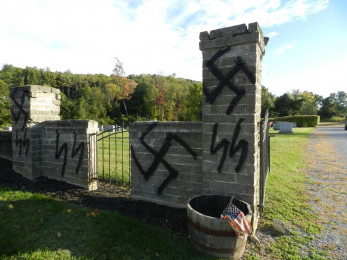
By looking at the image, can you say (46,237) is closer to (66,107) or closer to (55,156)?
(55,156)

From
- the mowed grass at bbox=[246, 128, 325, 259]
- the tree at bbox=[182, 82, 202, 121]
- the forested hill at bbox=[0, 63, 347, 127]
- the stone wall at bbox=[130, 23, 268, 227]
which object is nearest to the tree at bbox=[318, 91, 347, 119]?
the forested hill at bbox=[0, 63, 347, 127]

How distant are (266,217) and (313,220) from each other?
0.75m

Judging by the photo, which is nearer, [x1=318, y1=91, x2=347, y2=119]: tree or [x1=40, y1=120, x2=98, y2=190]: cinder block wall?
[x1=40, y1=120, x2=98, y2=190]: cinder block wall

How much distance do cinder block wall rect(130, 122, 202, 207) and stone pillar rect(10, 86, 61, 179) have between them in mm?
3171

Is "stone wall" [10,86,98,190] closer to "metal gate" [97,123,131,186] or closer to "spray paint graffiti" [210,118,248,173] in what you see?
"metal gate" [97,123,131,186]

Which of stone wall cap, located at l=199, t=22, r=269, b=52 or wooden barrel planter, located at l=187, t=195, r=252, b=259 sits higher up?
stone wall cap, located at l=199, t=22, r=269, b=52

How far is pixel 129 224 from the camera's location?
3463mm

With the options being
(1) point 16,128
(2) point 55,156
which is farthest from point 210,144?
(1) point 16,128

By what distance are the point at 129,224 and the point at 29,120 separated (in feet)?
14.2

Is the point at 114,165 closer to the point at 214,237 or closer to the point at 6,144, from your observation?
the point at 6,144

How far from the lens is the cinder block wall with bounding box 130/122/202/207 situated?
388 cm

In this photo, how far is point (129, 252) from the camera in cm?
279

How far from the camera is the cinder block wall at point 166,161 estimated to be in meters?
3.88

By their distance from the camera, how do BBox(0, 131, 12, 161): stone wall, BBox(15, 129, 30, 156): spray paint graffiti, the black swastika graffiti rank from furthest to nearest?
BBox(0, 131, 12, 161): stone wall → BBox(15, 129, 30, 156): spray paint graffiti → the black swastika graffiti
